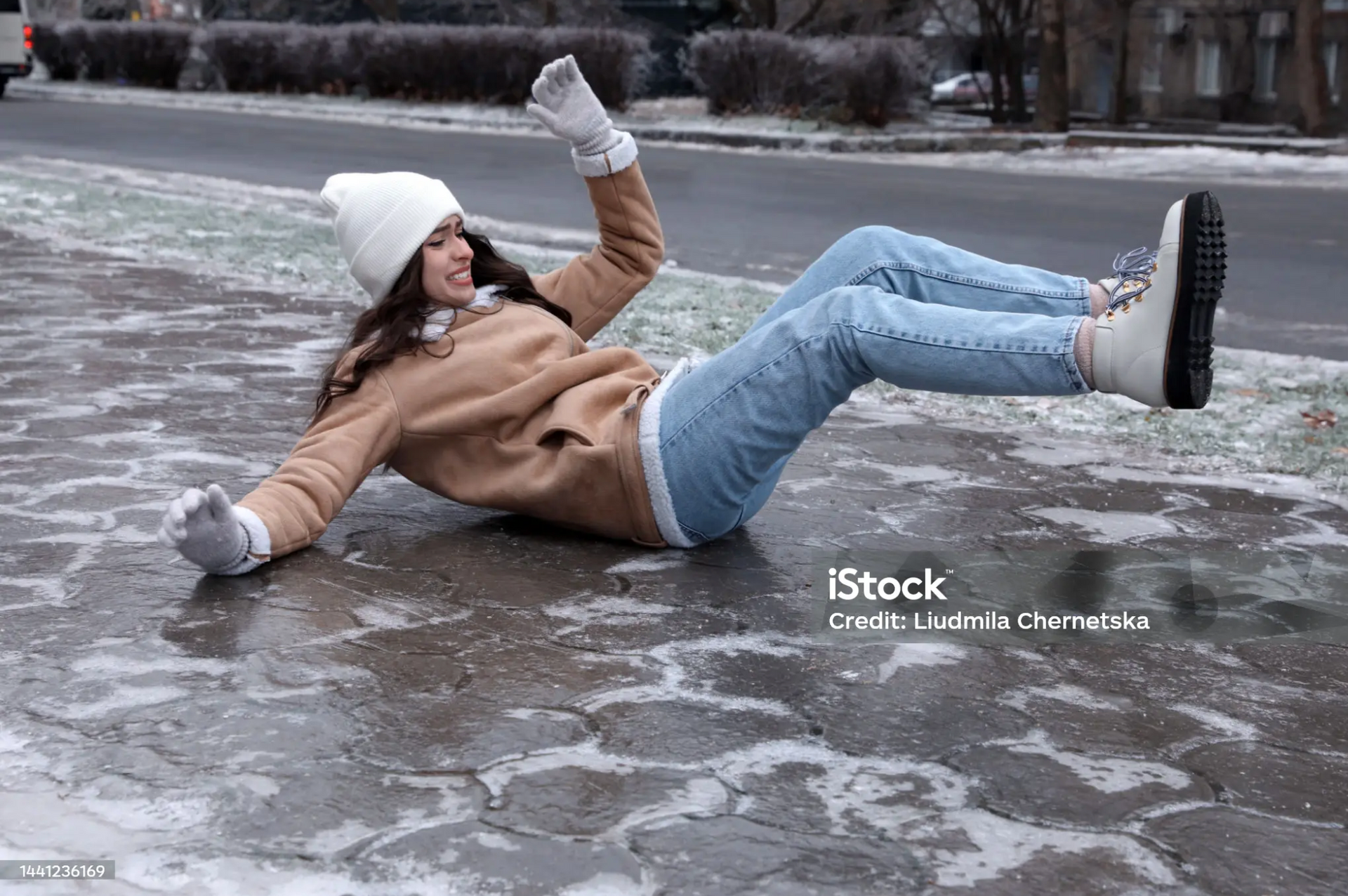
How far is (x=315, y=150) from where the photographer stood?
52.7 ft

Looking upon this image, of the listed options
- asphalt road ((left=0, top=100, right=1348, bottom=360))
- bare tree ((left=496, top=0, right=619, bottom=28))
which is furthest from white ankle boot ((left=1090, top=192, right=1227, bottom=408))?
bare tree ((left=496, top=0, right=619, bottom=28))

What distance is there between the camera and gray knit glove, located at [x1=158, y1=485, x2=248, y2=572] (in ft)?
9.37

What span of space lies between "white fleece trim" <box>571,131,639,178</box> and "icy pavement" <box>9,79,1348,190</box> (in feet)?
38.0

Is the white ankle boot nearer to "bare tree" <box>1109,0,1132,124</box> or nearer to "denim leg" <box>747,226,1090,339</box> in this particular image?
"denim leg" <box>747,226,1090,339</box>

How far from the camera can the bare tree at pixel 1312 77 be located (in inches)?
791

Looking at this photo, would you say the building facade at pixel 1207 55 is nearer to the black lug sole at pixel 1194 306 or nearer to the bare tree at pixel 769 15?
the bare tree at pixel 769 15

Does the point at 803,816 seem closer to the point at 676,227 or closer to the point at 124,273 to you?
the point at 124,273

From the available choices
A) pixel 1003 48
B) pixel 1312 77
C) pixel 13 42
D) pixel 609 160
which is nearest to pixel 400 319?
pixel 609 160

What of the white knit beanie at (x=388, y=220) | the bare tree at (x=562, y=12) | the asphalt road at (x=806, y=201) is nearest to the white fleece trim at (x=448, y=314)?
the white knit beanie at (x=388, y=220)

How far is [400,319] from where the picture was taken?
340 cm

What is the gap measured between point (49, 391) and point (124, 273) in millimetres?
2908

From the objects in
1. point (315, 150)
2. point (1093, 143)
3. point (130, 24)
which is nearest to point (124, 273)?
point (315, 150)

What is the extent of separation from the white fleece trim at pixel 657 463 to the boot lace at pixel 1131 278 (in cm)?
93

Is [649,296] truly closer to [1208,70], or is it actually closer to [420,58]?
[420,58]
